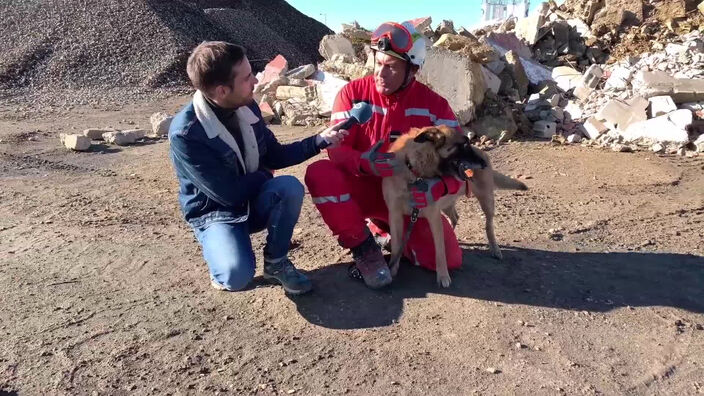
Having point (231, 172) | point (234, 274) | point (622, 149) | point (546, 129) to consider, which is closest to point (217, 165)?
point (231, 172)

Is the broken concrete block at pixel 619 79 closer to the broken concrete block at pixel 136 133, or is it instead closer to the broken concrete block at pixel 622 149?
the broken concrete block at pixel 622 149

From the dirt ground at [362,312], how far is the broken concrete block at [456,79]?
3001mm

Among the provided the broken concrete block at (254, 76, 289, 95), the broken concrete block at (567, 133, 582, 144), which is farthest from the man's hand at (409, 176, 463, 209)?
the broken concrete block at (254, 76, 289, 95)

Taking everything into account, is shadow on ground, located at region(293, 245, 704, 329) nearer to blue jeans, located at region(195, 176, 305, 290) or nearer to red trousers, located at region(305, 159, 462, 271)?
red trousers, located at region(305, 159, 462, 271)

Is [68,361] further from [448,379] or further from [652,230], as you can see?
[652,230]

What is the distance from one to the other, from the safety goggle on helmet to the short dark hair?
0.90 metres

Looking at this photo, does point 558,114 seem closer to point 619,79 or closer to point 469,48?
point 619,79

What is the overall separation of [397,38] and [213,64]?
3.80 feet

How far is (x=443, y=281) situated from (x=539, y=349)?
2.75 ft

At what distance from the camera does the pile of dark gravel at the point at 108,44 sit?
47.0 ft

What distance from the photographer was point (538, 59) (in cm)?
1261

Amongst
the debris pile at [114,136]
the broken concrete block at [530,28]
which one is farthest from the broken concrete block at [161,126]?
the broken concrete block at [530,28]

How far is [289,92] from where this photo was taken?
10867 mm

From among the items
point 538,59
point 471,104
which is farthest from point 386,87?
point 538,59
